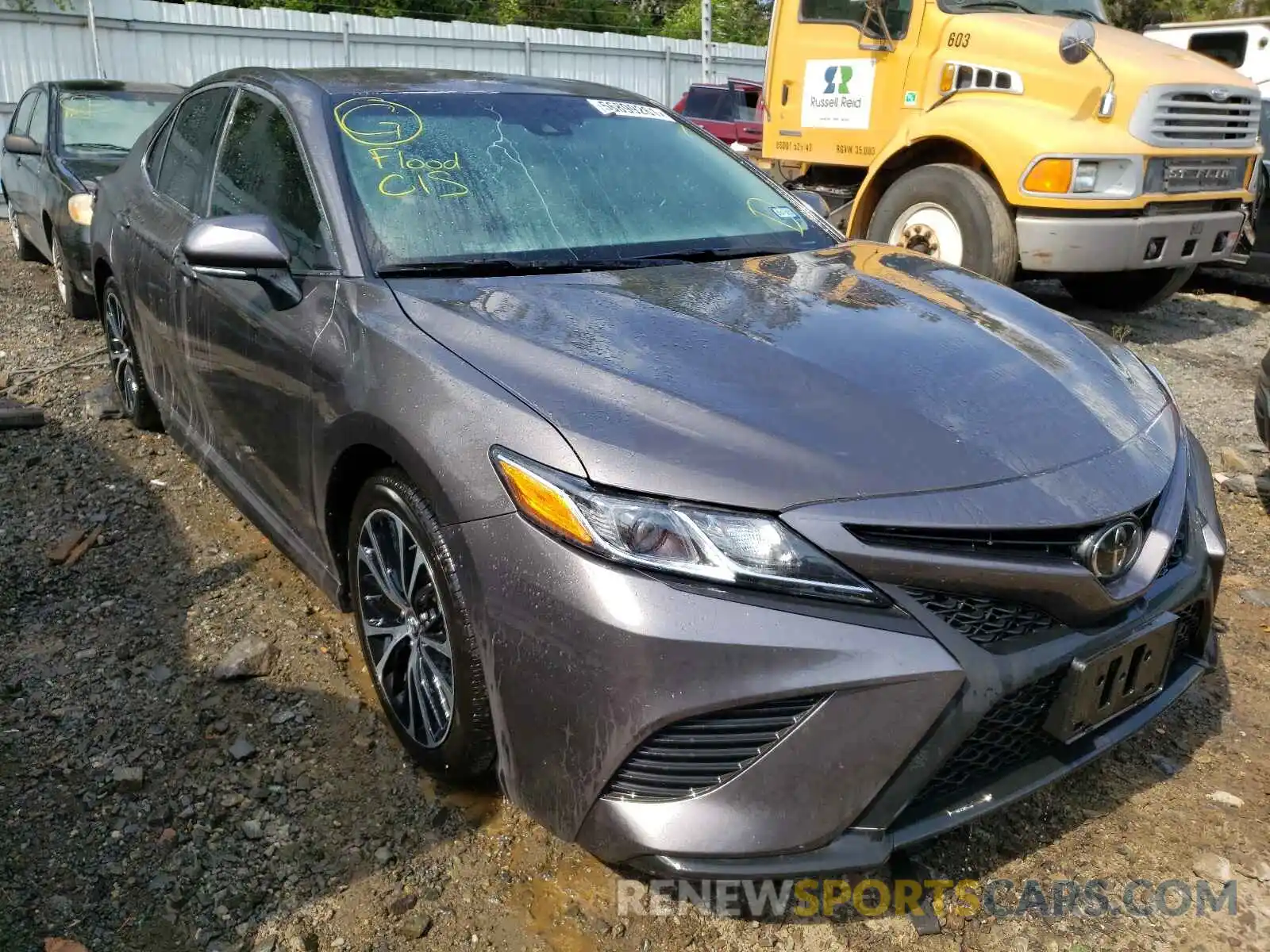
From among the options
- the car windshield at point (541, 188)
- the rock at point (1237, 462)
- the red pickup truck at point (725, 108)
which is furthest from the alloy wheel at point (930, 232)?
the red pickup truck at point (725, 108)

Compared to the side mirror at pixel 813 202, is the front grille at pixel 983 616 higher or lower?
lower

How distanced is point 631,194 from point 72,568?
2.28 meters

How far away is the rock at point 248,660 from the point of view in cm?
292

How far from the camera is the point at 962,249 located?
243 inches

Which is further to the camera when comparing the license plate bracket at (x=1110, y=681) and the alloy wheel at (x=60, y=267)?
the alloy wheel at (x=60, y=267)

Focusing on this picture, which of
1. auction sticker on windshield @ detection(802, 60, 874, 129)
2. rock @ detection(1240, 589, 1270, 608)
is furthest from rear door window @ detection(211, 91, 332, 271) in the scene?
auction sticker on windshield @ detection(802, 60, 874, 129)

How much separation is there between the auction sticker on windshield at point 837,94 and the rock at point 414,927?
21.2 feet

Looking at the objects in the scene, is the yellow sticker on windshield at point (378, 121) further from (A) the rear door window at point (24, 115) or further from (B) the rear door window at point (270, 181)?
(A) the rear door window at point (24, 115)

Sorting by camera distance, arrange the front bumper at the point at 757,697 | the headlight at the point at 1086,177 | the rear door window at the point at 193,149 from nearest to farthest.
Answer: the front bumper at the point at 757,697
the rear door window at the point at 193,149
the headlight at the point at 1086,177

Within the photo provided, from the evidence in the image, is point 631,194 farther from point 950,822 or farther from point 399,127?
point 950,822

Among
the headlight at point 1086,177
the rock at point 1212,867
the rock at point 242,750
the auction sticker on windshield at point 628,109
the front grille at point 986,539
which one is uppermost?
the auction sticker on windshield at point 628,109

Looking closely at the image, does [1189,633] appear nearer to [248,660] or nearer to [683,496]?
[683,496]

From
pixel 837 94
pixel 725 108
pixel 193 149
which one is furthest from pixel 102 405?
pixel 725 108

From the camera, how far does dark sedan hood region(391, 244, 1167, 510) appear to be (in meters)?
1.85
